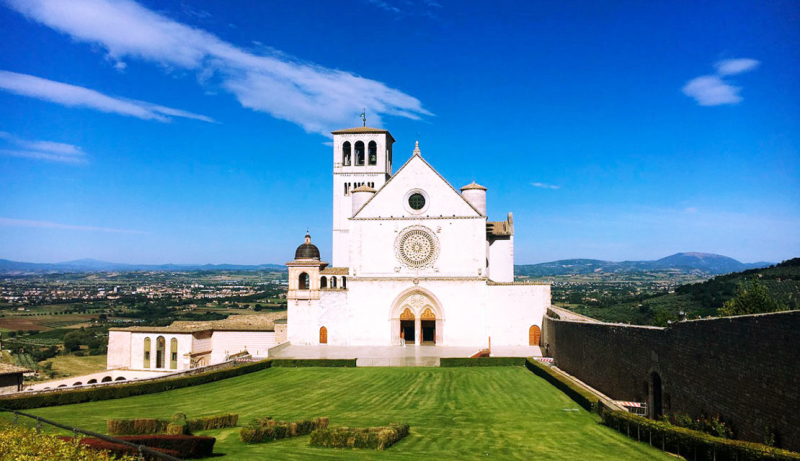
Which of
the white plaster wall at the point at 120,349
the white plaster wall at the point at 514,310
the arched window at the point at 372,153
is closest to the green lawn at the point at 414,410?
the white plaster wall at the point at 514,310

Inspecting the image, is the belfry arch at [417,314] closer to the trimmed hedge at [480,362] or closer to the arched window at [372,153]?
the trimmed hedge at [480,362]

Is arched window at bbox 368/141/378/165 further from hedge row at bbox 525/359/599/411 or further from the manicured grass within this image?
the manicured grass

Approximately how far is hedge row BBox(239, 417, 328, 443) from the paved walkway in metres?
18.7

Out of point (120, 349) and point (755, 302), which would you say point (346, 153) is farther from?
point (755, 302)

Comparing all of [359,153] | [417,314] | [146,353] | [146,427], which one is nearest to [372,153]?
[359,153]

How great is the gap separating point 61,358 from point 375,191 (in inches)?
1853

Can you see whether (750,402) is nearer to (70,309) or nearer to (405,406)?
(405,406)

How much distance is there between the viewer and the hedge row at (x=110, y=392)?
2156 cm

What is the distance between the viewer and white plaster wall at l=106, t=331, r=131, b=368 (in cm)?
4072

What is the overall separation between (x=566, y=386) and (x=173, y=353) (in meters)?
27.1

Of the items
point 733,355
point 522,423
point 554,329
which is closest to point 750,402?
point 733,355

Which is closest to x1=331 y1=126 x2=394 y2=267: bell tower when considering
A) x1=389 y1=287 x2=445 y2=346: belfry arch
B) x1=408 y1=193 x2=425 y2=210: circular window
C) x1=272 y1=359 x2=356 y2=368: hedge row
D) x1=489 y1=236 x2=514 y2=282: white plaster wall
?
x1=408 y1=193 x2=425 y2=210: circular window

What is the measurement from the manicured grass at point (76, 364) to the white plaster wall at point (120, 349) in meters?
19.8

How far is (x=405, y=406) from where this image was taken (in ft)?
79.0
